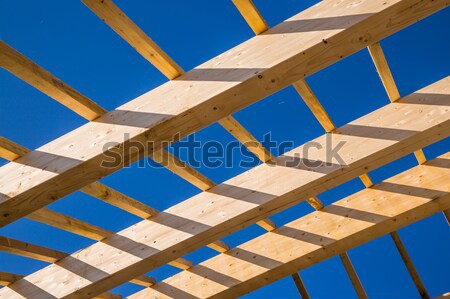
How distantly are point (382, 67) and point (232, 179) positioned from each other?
1727 millimetres

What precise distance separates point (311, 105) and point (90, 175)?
1.83 meters

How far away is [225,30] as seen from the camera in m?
4.84

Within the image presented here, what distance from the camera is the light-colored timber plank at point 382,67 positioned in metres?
4.03

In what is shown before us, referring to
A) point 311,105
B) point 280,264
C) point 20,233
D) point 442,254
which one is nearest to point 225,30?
point 311,105

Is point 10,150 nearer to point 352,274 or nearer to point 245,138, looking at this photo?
point 245,138

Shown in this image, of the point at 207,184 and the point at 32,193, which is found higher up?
the point at 207,184

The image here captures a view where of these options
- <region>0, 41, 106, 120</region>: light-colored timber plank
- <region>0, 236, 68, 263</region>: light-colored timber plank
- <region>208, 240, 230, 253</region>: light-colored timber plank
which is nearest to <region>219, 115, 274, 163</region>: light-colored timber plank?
<region>0, 41, 106, 120</region>: light-colored timber plank

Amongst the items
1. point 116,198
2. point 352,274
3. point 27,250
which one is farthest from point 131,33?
point 352,274

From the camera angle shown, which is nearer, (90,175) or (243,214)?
(90,175)

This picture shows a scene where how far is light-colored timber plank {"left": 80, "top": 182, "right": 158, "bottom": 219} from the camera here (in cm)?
443

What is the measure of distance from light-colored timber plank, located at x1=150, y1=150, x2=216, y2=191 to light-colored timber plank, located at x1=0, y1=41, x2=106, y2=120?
0.63m

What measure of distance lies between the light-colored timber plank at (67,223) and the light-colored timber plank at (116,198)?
46 centimetres

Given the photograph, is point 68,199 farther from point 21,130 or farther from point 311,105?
point 311,105

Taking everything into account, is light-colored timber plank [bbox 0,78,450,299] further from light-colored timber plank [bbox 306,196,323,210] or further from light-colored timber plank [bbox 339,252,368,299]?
light-colored timber plank [bbox 339,252,368,299]
